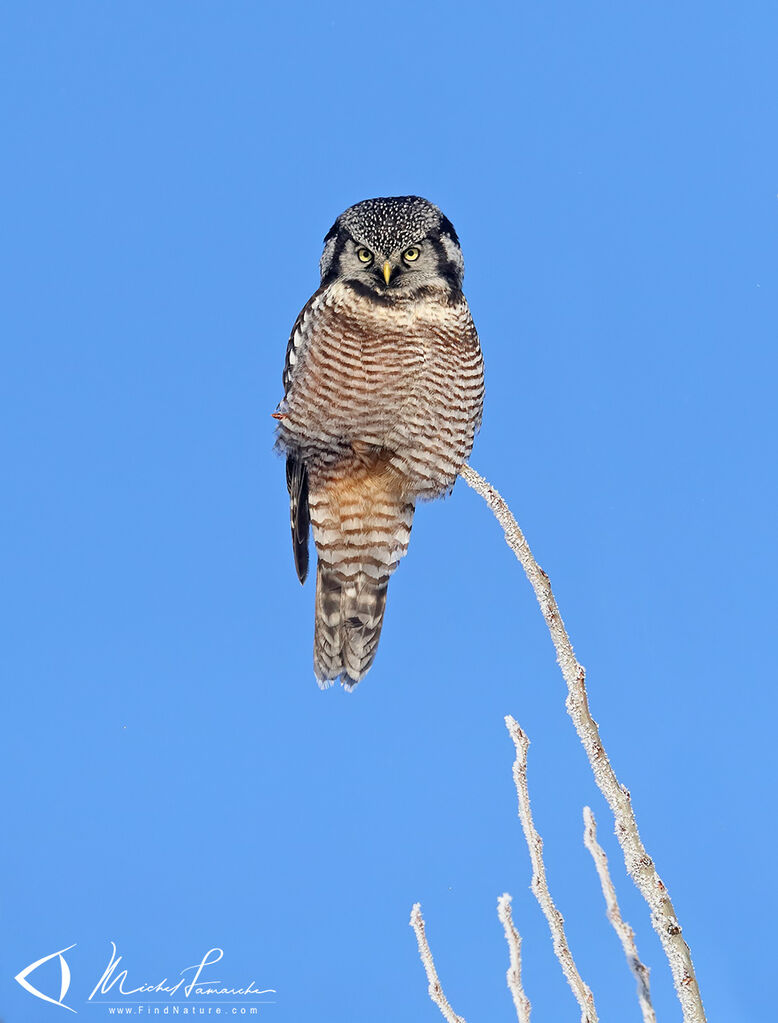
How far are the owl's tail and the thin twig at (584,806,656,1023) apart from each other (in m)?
1.12

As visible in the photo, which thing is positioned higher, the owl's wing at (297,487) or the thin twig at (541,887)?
the owl's wing at (297,487)

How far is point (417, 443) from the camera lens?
223 cm

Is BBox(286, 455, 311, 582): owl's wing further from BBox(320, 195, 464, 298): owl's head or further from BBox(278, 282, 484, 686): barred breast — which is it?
BBox(320, 195, 464, 298): owl's head

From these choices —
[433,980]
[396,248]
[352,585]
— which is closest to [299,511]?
[352,585]

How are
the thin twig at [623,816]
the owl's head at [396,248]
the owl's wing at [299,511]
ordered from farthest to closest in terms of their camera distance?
the owl's wing at [299,511] < the owl's head at [396,248] < the thin twig at [623,816]

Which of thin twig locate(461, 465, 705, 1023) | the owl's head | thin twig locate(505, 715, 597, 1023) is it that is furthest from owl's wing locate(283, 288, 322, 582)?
thin twig locate(505, 715, 597, 1023)

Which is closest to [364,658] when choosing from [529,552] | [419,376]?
[419,376]

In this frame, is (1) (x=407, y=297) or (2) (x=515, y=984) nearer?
(2) (x=515, y=984)

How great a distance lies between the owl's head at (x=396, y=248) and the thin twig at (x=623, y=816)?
3.01ft

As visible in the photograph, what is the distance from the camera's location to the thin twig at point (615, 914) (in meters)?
1.33

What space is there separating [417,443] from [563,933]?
119 cm

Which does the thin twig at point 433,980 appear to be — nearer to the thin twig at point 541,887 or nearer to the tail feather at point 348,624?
the thin twig at point 541,887

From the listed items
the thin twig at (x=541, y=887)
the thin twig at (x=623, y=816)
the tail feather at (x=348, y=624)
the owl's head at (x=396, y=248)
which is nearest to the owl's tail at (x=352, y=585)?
the tail feather at (x=348, y=624)

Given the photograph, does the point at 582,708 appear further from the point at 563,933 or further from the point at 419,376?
the point at 419,376
